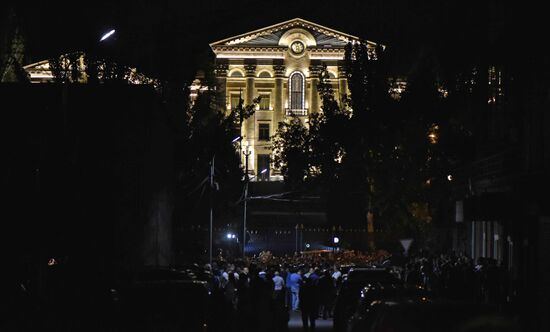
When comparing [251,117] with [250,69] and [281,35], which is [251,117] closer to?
[250,69]

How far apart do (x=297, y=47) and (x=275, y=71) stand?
3.44 m

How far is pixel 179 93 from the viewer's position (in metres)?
52.3

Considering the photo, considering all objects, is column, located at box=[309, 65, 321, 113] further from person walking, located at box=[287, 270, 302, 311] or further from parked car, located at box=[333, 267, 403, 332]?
parked car, located at box=[333, 267, 403, 332]

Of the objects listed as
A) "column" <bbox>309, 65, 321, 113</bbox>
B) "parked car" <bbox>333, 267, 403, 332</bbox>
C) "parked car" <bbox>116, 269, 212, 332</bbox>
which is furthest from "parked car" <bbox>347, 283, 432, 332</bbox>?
"column" <bbox>309, 65, 321, 113</bbox>

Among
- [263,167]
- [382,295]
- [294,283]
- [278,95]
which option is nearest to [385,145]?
[294,283]

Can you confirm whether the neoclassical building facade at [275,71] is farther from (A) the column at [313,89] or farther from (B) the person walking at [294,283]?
(B) the person walking at [294,283]

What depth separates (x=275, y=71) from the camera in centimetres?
9725

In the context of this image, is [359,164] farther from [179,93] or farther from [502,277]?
[502,277]

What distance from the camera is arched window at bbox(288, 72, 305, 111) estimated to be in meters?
97.4

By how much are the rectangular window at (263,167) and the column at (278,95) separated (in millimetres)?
2737

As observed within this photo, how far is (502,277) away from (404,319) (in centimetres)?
1561

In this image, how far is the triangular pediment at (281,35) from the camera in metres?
94.1

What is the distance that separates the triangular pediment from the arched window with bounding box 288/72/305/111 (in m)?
3.82

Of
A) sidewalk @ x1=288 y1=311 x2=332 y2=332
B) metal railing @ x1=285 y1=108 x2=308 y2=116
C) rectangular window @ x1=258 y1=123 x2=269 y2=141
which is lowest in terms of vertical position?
sidewalk @ x1=288 y1=311 x2=332 y2=332
